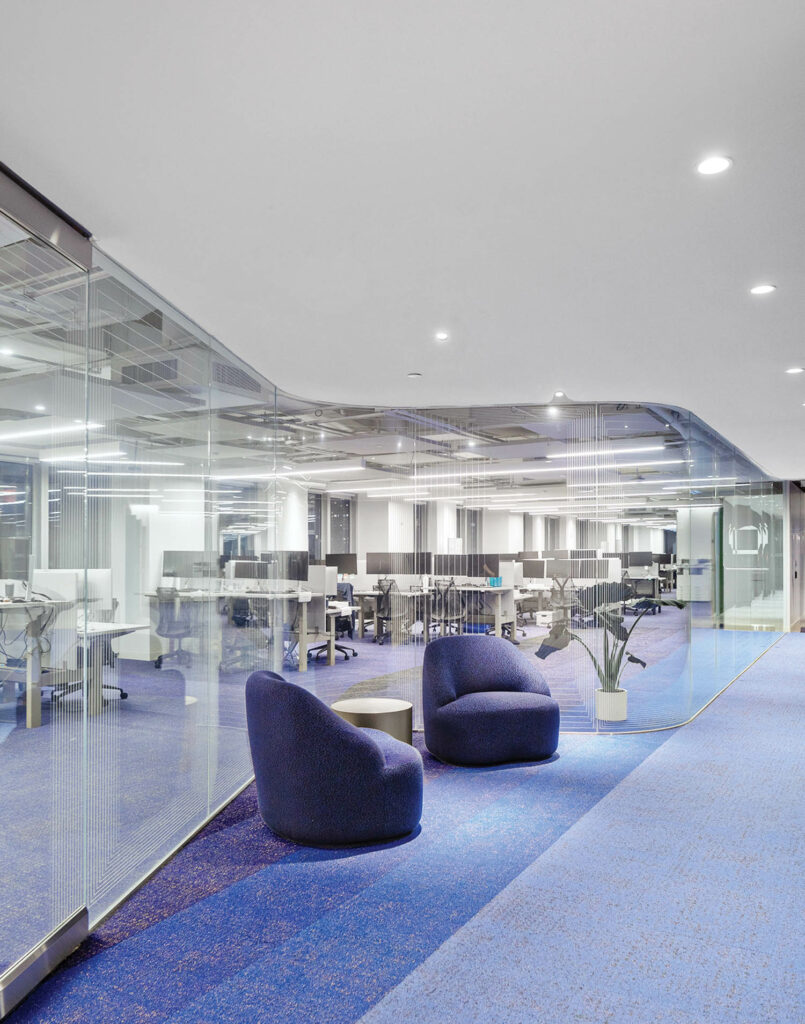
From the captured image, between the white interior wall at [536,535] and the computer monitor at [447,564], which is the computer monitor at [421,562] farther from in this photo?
the white interior wall at [536,535]

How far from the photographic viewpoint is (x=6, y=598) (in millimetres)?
2512

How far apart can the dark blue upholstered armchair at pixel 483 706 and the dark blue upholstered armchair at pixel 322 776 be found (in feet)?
4.37

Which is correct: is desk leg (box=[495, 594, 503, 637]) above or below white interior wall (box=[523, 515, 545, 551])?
below

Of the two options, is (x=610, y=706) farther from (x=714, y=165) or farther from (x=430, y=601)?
(x=714, y=165)

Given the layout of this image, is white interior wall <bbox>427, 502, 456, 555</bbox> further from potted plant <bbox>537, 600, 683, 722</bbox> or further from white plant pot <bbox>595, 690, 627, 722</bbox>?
white plant pot <bbox>595, 690, 627, 722</bbox>

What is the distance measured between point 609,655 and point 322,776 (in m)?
3.50

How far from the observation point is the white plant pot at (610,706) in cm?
654

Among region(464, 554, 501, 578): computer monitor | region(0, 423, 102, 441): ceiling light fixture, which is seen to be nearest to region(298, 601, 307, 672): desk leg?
region(464, 554, 501, 578): computer monitor

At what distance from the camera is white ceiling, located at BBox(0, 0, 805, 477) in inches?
75.2

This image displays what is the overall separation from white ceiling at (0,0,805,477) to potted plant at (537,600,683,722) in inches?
110

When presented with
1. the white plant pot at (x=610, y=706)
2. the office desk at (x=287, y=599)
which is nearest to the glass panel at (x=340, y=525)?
the office desk at (x=287, y=599)

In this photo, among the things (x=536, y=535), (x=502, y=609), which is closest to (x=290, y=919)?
(x=502, y=609)

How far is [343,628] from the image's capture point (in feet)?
38.9

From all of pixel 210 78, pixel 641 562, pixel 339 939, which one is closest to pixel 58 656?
pixel 339 939
